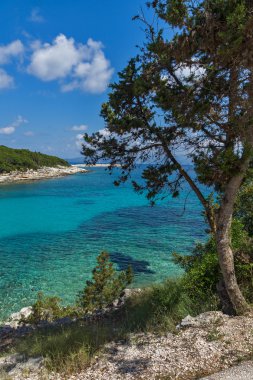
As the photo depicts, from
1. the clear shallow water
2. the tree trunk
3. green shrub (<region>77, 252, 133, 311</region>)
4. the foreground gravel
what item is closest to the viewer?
the foreground gravel

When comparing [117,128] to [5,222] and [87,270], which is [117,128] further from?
[5,222]

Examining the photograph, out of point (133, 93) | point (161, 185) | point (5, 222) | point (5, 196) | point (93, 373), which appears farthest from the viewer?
point (5, 196)

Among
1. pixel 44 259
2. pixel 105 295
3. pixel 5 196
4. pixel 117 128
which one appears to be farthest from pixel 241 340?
pixel 5 196

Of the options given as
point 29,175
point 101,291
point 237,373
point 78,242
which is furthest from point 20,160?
point 237,373

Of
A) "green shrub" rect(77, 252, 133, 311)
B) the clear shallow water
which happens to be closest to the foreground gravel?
the clear shallow water

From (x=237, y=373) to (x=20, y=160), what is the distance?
109m

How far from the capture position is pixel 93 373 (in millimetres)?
6414

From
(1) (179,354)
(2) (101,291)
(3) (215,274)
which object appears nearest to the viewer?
(1) (179,354)

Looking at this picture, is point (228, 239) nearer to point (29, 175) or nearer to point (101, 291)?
point (101, 291)

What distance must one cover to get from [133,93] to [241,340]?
6.28 m

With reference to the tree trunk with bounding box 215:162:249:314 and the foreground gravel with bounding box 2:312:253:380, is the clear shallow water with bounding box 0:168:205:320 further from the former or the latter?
the foreground gravel with bounding box 2:312:253:380

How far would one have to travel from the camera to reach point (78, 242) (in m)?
30.0

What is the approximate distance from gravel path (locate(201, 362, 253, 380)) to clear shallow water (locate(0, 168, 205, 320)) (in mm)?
4081

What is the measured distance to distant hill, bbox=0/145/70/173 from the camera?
9989 cm
